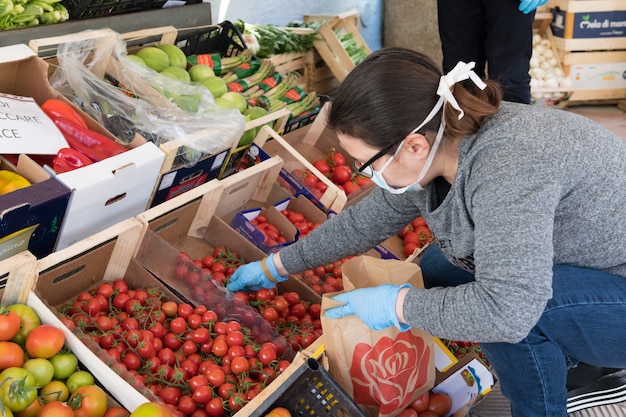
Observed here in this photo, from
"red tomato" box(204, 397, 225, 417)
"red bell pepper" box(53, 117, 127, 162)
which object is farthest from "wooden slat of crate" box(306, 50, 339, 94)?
"red tomato" box(204, 397, 225, 417)

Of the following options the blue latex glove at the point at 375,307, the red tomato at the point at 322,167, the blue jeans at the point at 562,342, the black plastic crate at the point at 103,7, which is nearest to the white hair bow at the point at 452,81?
the blue latex glove at the point at 375,307

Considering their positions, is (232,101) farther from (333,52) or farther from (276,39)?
(333,52)

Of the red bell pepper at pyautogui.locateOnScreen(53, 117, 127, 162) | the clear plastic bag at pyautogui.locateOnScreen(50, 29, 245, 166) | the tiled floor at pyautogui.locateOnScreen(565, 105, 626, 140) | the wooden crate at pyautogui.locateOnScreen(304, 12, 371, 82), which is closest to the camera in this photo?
the red bell pepper at pyautogui.locateOnScreen(53, 117, 127, 162)

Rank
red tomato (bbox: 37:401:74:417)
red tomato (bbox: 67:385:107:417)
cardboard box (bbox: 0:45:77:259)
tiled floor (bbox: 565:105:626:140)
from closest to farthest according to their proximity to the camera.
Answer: red tomato (bbox: 37:401:74:417) < red tomato (bbox: 67:385:107:417) < cardboard box (bbox: 0:45:77:259) < tiled floor (bbox: 565:105:626:140)

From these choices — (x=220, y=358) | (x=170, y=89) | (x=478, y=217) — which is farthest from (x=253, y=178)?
(x=478, y=217)

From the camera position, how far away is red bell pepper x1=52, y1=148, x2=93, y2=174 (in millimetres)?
2215

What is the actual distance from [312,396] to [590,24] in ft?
16.6

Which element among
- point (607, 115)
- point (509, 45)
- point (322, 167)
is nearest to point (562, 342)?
point (322, 167)

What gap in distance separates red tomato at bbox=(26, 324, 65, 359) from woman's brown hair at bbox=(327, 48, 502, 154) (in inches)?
34.0

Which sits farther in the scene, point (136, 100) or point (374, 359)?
point (136, 100)

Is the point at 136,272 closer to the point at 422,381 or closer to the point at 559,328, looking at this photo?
the point at 422,381

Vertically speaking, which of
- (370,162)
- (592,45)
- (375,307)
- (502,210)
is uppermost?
(502,210)

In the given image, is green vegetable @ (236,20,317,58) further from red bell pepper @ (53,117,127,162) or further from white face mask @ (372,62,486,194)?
white face mask @ (372,62,486,194)

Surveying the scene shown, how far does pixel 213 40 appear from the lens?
375cm
